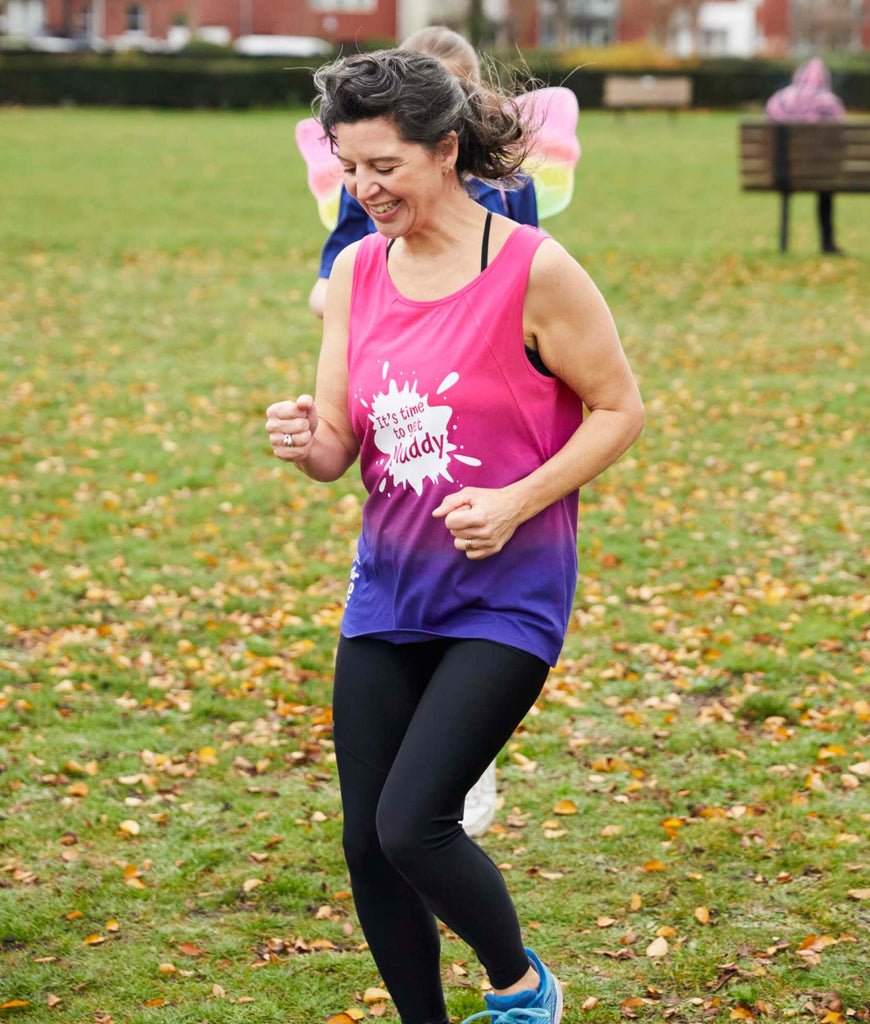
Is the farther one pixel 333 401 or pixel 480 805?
pixel 480 805

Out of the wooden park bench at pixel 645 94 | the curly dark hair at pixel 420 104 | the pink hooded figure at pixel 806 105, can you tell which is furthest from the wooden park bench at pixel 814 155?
the wooden park bench at pixel 645 94

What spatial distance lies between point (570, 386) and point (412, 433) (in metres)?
0.35

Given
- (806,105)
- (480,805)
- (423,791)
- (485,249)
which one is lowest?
(480,805)

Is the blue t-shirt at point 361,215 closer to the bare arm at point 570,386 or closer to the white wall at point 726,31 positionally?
the bare arm at point 570,386

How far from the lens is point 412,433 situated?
284cm

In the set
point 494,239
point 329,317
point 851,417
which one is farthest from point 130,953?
point 851,417

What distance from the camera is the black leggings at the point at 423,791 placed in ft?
9.02

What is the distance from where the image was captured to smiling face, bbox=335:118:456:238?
9.01ft

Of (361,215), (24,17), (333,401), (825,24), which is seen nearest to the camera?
(333,401)

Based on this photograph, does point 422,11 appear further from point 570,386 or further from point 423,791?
point 423,791

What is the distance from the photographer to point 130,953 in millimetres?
3895

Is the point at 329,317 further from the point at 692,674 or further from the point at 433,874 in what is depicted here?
the point at 692,674

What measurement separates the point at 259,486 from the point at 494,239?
5.80 m

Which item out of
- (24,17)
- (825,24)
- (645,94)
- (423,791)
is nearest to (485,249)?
(423,791)
